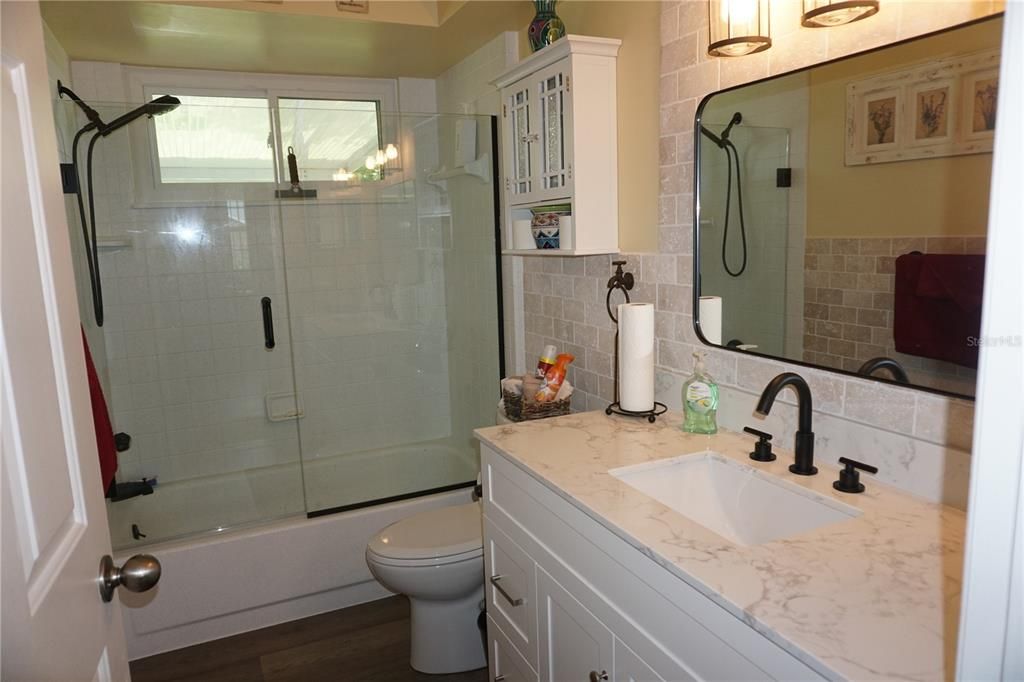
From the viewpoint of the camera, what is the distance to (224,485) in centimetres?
303

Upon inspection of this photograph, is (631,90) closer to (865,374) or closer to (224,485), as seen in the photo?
(865,374)

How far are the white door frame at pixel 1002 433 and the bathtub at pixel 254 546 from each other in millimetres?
2343

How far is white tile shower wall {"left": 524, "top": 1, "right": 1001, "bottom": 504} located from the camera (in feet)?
3.92

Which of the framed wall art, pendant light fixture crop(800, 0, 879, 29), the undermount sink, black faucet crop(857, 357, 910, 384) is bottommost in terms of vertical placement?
the undermount sink

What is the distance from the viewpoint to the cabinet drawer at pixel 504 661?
164 centimetres

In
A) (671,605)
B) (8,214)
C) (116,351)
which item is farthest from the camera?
(116,351)

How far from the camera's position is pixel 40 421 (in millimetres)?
764

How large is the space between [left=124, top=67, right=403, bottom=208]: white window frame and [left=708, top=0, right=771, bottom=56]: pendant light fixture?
5.99 ft

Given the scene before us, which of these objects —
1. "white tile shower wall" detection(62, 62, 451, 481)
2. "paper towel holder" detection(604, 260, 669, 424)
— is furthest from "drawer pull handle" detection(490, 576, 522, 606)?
"white tile shower wall" detection(62, 62, 451, 481)

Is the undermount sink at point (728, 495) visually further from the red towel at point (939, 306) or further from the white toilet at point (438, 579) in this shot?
the white toilet at point (438, 579)

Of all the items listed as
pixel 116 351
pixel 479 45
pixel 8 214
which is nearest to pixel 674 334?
pixel 8 214

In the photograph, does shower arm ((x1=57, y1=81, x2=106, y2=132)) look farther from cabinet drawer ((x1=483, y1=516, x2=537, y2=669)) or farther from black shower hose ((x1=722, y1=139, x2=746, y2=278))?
black shower hose ((x1=722, y1=139, x2=746, y2=278))

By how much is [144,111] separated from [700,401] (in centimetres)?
260

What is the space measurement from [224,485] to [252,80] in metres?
2.00
